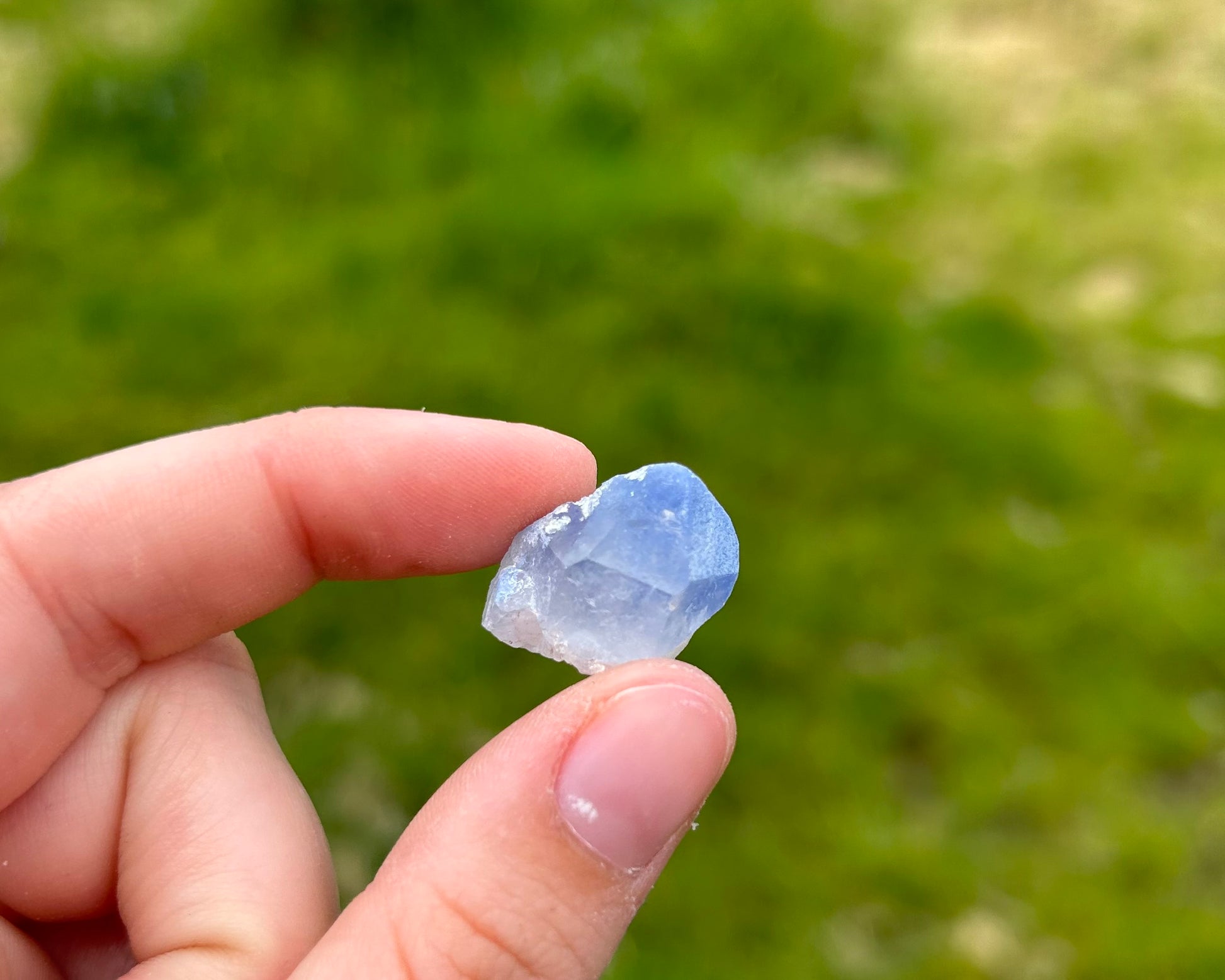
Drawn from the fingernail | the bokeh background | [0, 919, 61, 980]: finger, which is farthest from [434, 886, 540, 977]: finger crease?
the bokeh background

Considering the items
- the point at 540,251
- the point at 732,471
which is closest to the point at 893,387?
the point at 732,471

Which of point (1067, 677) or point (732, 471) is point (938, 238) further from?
point (1067, 677)

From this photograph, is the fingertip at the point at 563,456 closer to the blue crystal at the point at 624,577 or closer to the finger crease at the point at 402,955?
the blue crystal at the point at 624,577

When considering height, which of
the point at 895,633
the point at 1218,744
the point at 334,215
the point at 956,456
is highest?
the point at 334,215

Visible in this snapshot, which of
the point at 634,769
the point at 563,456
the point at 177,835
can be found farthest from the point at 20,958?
the point at 563,456

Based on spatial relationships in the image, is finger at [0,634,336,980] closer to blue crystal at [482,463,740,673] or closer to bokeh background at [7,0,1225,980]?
blue crystal at [482,463,740,673]

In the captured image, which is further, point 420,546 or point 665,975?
point 665,975
